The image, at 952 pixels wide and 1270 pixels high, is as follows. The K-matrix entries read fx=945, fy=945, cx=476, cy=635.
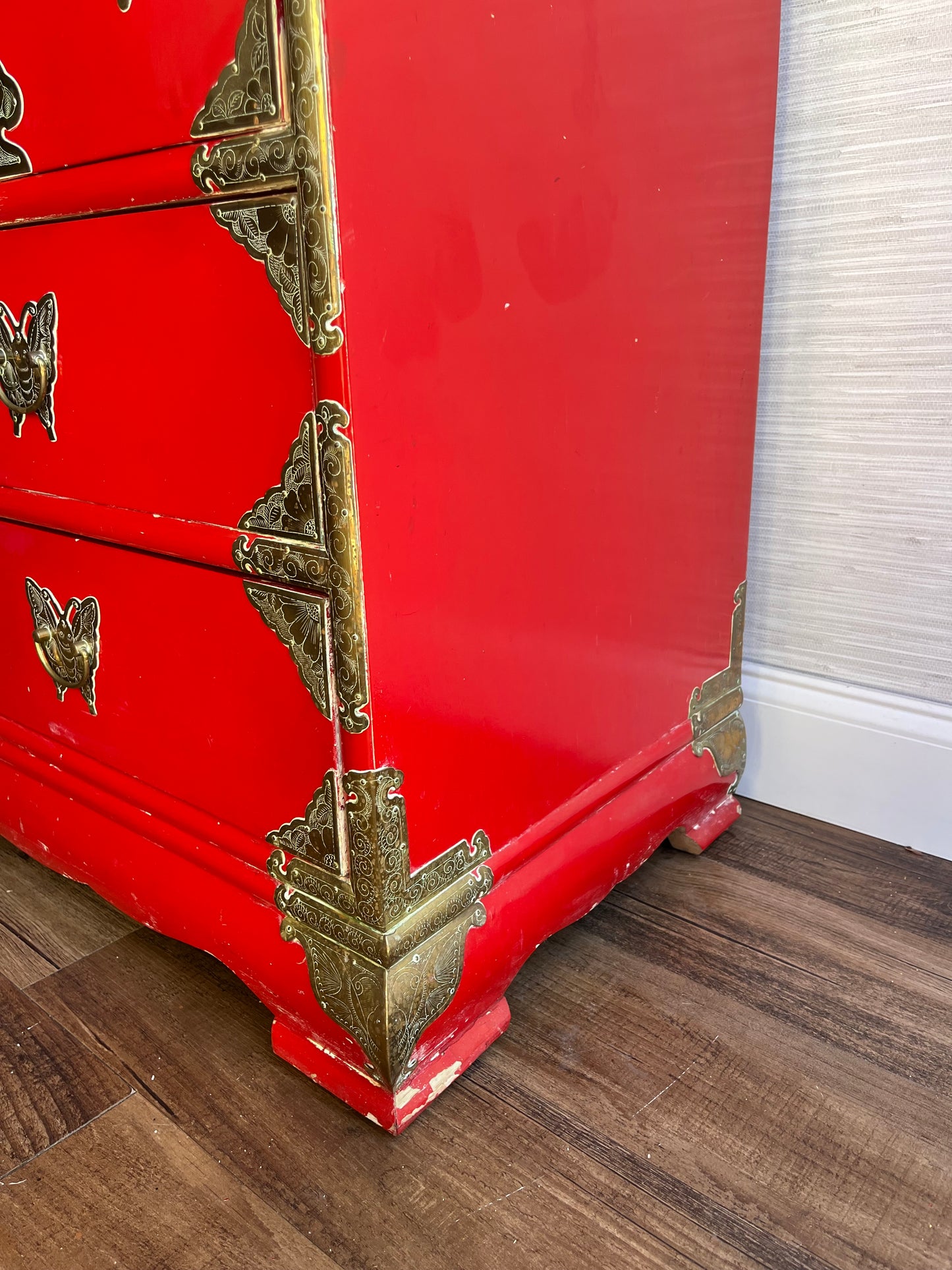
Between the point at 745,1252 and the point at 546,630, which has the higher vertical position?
the point at 546,630

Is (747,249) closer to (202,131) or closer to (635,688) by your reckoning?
(635,688)

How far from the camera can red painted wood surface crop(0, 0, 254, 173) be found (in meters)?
0.60

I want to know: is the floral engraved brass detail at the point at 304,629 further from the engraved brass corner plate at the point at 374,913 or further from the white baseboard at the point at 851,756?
the white baseboard at the point at 851,756

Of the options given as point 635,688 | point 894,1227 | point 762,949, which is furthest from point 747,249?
point 894,1227

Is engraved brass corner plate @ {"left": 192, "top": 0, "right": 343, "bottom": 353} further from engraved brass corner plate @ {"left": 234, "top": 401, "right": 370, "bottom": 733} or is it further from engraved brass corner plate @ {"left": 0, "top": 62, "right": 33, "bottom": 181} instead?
engraved brass corner plate @ {"left": 0, "top": 62, "right": 33, "bottom": 181}

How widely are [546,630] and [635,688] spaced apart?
19 cm

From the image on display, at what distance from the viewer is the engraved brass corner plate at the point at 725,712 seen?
1.09m

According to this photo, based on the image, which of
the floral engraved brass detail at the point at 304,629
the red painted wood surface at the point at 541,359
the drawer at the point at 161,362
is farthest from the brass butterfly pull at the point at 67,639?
the red painted wood surface at the point at 541,359

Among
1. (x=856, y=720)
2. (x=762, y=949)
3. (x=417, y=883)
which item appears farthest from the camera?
(x=856, y=720)

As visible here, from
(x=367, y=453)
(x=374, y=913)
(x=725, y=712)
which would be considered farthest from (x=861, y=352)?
(x=374, y=913)

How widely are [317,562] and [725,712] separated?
66cm

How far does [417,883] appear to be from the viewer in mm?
721

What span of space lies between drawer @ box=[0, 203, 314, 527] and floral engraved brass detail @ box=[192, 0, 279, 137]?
0.06 metres

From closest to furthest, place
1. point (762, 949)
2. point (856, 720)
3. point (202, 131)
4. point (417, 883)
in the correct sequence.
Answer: point (202, 131) → point (417, 883) → point (762, 949) → point (856, 720)
